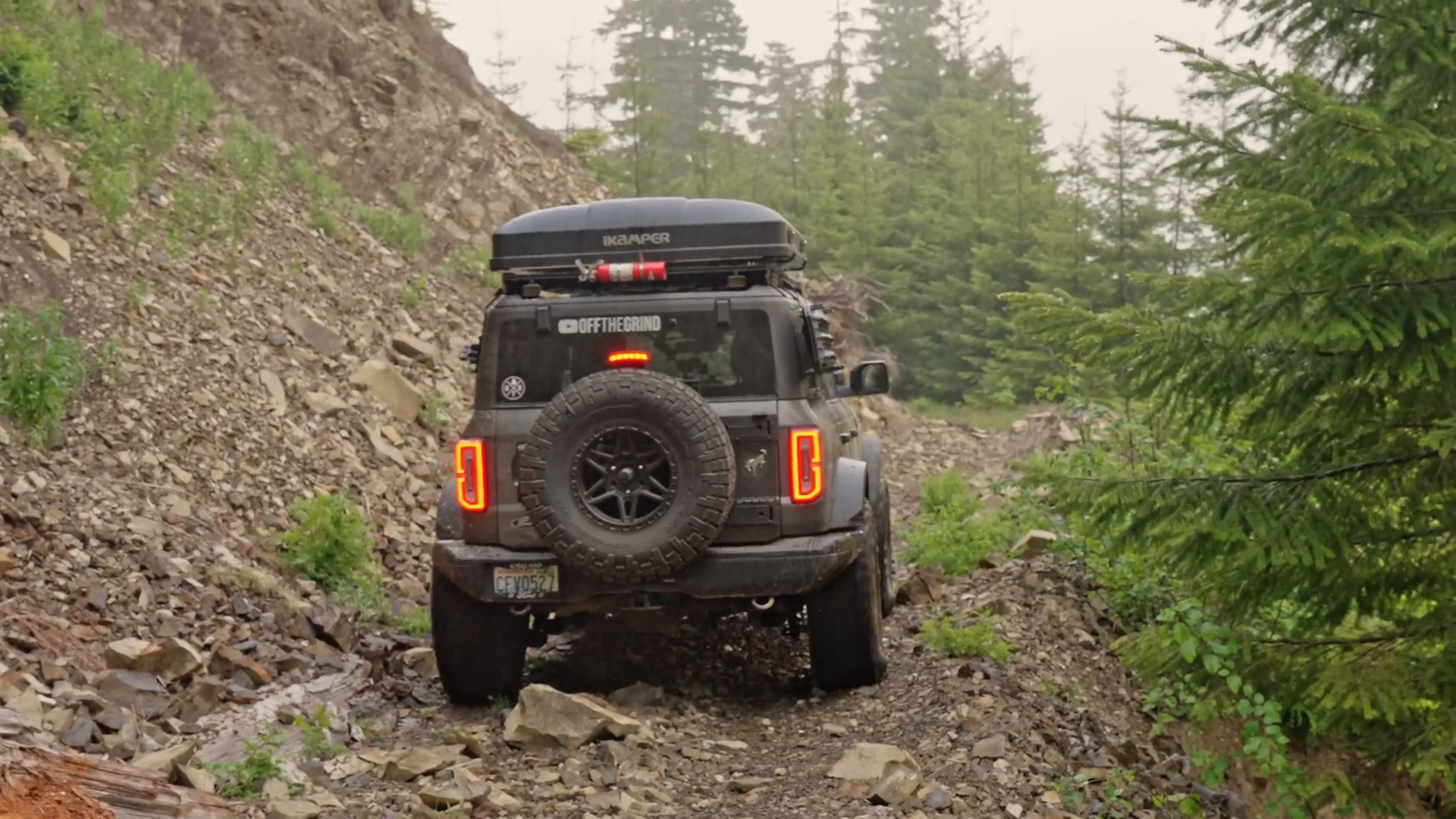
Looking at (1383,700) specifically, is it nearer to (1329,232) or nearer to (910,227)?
(1329,232)

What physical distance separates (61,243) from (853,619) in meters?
8.08

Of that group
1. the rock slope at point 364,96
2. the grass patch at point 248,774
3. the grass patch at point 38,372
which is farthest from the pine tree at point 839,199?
the grass patch at point 248,774

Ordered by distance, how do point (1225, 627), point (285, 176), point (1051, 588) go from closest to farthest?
point (1225, 627)
point (1051, 588)
point (285, 176)

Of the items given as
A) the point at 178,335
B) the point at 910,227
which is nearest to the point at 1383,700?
the point at 178,335

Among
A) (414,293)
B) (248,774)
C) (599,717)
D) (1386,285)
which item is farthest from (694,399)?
(414,293)

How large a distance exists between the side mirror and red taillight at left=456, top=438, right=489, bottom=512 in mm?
2397

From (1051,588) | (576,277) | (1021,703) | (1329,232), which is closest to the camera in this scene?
(1329,232)

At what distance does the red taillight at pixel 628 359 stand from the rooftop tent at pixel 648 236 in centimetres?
60

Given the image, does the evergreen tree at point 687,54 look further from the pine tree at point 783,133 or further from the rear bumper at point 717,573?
the rear bumper at point 717,573

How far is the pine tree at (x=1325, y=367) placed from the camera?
18.1 feet

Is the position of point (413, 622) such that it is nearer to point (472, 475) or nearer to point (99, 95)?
point (472, 475)

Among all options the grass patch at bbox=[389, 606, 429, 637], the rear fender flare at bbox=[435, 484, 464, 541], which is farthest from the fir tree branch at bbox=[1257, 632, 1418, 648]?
the grass patch at bbox=[389, 606, 429, 637]

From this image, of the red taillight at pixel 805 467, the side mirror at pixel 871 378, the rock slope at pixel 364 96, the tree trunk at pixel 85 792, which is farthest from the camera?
the rock slope at pixel 364 96

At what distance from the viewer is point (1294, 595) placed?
261 inches
